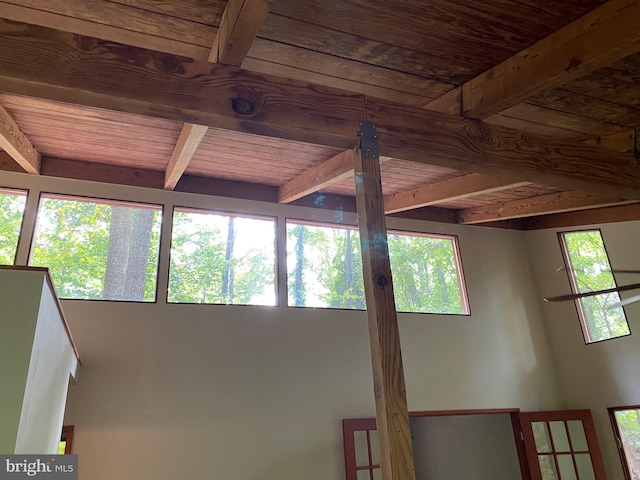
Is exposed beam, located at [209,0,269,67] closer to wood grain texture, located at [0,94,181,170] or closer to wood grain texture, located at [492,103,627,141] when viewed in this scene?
wood grain texture, located at [0,94,181,170]

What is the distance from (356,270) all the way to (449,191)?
1277 mm

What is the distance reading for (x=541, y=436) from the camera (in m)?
4.94

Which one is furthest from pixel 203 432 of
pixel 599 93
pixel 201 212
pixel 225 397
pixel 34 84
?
pixel 599 93

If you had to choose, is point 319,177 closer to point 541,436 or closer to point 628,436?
point 541,436

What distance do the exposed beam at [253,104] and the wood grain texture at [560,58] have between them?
0.18 meters

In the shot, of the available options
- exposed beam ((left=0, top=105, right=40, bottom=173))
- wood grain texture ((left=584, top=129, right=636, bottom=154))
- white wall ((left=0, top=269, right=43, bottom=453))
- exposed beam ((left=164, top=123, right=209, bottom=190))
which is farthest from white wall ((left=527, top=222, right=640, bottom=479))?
exposed beam ((left=0, top=105, right=40, bottom=173))

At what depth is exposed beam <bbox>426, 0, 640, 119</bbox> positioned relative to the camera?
6.19 feet

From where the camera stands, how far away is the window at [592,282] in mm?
4965

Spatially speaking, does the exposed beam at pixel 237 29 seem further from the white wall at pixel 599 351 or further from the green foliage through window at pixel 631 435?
the green foliage through window at pixel 631 435

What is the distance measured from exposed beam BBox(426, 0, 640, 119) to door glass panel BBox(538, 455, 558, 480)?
402 cm

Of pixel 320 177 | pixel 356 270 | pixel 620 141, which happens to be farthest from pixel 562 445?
pixel 320 177

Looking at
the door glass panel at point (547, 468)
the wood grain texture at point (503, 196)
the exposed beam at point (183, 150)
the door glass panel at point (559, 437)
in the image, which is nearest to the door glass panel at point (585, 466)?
the door glass panel at point (559, 437)

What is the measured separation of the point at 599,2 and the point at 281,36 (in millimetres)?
1368

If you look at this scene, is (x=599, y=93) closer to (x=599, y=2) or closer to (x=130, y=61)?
(x=599, y=2)
